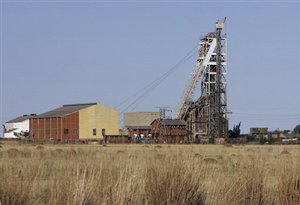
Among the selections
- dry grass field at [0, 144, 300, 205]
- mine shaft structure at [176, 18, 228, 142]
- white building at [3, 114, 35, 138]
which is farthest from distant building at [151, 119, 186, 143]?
dry grass field at [0, 144, 300, 205]

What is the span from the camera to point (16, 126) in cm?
16812

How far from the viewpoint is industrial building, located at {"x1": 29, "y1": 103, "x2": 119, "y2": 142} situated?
5103 inches

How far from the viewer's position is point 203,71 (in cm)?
11931

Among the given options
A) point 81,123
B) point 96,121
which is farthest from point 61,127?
point 96,121

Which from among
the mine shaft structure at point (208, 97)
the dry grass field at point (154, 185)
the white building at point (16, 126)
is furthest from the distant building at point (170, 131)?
the dry grass field at point (154, 185)

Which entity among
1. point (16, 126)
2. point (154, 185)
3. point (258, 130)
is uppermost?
point (16, 126)

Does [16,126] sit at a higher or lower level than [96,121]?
lower

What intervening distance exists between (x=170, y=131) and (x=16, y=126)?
64793 mm

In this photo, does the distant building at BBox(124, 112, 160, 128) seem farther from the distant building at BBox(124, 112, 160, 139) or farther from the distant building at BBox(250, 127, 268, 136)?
the distant building at BBox(250, 127, 268, 136)

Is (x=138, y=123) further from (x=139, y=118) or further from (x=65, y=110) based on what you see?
(x=65, y=110)

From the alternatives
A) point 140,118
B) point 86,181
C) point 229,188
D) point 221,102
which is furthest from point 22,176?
point 140,118

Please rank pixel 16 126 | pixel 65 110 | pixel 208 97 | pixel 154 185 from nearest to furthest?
pixel 154 185
pixel 208 97
pixel 65 110
pixel 16 126

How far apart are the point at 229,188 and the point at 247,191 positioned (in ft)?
1.66

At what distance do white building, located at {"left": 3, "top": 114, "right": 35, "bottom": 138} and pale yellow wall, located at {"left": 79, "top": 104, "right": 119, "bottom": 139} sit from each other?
33.5 metres
